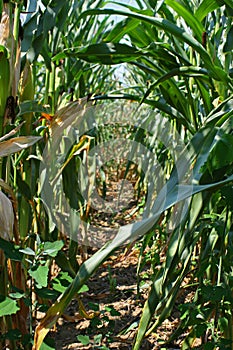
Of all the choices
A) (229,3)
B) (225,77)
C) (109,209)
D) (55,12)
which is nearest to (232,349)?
(225,77)

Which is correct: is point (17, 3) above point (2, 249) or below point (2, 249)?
above

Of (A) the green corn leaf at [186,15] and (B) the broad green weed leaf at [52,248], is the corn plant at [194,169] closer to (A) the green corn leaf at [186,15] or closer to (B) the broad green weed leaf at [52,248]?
(A) the green corn leaf at [186,15]

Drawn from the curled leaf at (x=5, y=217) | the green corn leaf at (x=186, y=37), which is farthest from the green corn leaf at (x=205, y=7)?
the curled leaf at (x=5, y=217)

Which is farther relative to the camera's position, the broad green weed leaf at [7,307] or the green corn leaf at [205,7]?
the green corn leaf at [205,7]

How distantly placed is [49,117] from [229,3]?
45 centimetres

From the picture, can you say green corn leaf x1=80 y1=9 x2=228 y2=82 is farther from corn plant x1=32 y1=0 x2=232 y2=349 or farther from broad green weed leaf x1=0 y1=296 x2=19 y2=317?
broad green weed leaf x1=0 y1=296 x2=19 y2=317

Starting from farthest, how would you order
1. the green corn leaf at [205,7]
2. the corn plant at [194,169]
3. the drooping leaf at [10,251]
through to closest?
the green corn leaf at [205,7] < the drooping leaf at [10,251] < the corn plant at [194,169]

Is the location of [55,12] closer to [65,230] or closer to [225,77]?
Result: [225,77]

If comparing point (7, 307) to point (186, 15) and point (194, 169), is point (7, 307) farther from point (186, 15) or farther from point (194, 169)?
point (186, 15)

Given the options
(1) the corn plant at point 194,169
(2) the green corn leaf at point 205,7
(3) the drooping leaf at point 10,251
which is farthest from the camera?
(2) the green corn leaf at point 205,7

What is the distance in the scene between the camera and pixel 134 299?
1.44 metres

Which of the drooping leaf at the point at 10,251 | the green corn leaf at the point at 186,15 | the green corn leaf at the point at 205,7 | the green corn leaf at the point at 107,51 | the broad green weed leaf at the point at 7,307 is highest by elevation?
the green corn leaf at the point at 205,7

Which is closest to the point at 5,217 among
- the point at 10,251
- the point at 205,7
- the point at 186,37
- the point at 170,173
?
the point at 10,251

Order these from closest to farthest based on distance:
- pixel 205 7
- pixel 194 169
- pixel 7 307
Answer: pixel 194 169 → pixel 7 307 → pixel 205 7
